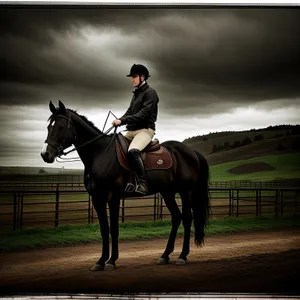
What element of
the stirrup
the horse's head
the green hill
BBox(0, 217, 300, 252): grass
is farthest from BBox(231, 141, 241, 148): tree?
the horse's head

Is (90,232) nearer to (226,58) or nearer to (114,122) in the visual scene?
(114,122)

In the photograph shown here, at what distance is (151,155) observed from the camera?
217 inches

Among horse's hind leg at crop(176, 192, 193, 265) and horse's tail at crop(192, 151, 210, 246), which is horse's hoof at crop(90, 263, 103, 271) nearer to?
horse's hind leg at crop(176, 192, 193, 265)

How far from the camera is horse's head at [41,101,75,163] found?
16.5 feet

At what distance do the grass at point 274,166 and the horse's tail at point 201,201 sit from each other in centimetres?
16

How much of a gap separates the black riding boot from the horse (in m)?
0.09

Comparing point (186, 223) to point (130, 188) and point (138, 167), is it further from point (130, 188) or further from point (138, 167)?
point (138, 167)

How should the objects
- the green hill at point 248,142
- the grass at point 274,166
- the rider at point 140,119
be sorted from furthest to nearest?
the grass at point 274,166 < the green hill at point 248,142 < the rider at point 140,119

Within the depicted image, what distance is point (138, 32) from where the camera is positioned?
19.0 ft

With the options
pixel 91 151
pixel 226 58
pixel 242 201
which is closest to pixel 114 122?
pixel 91 151

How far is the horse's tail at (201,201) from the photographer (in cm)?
580

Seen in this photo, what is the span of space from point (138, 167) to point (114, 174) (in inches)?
12.7

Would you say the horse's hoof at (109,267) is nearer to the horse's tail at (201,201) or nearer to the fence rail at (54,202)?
the fence rail at (54,202)

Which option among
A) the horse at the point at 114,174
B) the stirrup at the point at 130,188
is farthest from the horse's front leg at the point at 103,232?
the stirrup at the point at 130,188
